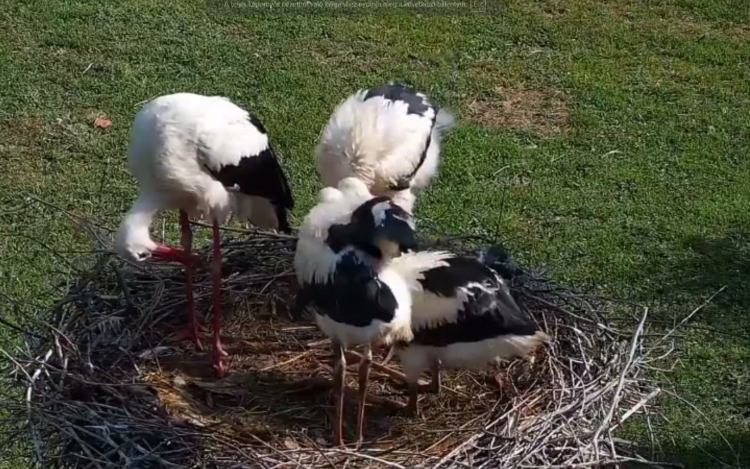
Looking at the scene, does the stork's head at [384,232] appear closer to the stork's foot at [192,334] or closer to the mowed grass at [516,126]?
the stork's foot at [192,334]

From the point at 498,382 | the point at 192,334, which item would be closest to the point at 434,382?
the point at 498,382

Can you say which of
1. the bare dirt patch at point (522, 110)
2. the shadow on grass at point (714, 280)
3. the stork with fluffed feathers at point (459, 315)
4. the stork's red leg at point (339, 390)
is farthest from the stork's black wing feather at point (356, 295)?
the bare dirt patch at point (522, 110)

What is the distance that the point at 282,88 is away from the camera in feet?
26.4

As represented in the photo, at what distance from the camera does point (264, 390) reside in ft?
14.5

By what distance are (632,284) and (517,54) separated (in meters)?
2.86

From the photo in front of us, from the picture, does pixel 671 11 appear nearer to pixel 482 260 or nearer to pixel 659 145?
pixel 659 145

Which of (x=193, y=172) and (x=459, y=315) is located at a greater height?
(x=193, y=172)

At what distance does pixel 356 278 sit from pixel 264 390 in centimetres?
89

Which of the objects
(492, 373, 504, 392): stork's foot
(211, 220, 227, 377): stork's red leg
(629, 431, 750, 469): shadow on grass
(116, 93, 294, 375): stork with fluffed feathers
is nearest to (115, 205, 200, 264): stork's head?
(116, 93, 294, 375): stork with fluffed feathers

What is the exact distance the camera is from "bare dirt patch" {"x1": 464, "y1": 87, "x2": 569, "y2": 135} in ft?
25.4

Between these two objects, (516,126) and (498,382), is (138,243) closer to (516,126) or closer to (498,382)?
(498,382)

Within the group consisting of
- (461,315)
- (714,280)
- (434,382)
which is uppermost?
(461,315)

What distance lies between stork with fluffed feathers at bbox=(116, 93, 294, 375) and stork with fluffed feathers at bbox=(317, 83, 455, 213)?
31 cm

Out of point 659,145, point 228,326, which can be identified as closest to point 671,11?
point 659,145
